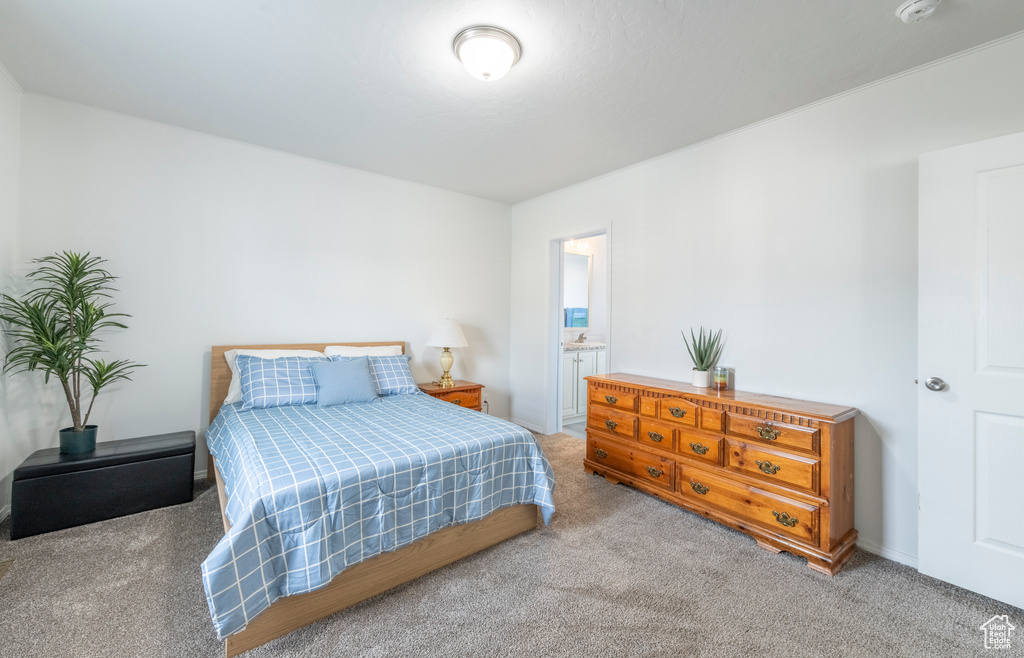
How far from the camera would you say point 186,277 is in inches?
123

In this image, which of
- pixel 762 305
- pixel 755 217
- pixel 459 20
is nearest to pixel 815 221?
pixel 755 217

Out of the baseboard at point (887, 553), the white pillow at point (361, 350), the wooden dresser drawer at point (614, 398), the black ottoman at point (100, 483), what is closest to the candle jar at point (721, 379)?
the wooden dresser drawer at point (614, 398)

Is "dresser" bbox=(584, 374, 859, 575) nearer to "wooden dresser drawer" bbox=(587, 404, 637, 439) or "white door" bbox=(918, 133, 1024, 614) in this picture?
"wooden dresser drawer" bbox=(587, 404, 637, 439)

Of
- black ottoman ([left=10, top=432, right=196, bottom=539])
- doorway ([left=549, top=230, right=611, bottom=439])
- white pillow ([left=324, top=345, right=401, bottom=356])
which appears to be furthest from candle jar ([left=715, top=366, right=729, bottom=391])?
black ottoman ([left=10, top=432, right=196, bottom=539])

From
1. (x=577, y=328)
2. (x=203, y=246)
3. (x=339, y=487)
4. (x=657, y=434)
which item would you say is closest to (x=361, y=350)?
(x=203, y=246)

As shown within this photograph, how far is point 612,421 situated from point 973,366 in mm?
1948

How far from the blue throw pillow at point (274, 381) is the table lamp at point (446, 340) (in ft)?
3.89

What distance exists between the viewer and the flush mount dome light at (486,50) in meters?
1.98

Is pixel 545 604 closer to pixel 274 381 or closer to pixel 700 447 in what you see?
pixel 700 447

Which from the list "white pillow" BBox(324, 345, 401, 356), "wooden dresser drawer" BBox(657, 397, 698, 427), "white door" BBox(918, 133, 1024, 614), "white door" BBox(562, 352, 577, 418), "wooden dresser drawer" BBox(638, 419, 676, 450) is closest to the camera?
"white door" BBox(918, 133, 1024, 614)

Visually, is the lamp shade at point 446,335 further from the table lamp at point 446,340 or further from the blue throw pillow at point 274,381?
the blue throw pillow at point 274,381

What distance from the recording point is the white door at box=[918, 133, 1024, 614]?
1838mm

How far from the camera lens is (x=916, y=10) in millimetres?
1771

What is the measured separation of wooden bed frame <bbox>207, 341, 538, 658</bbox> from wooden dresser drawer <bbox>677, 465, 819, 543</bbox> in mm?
1039
